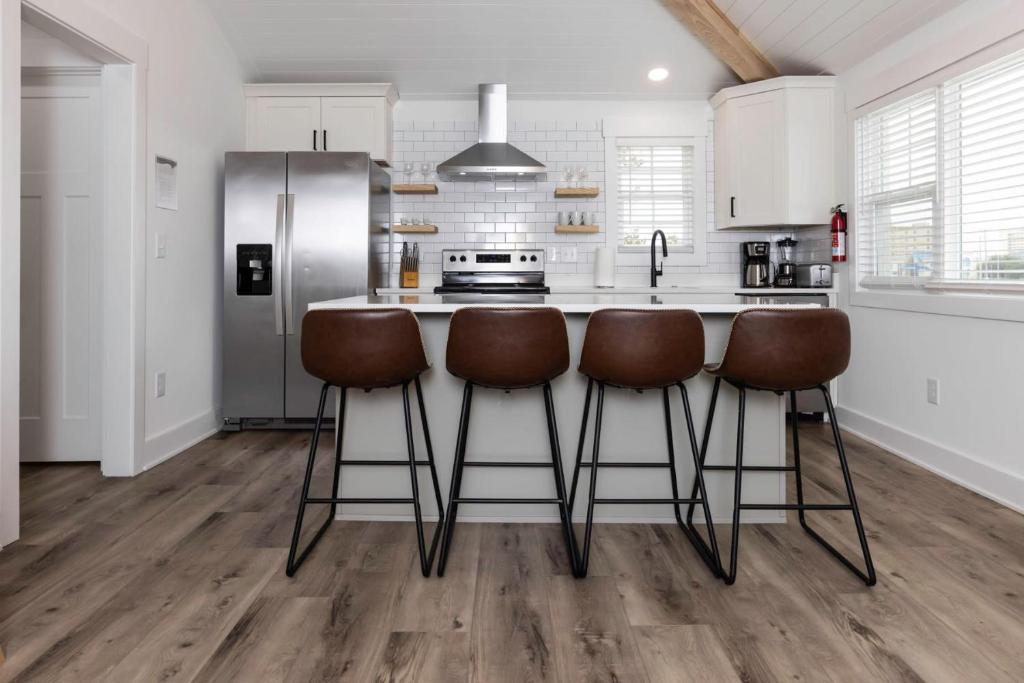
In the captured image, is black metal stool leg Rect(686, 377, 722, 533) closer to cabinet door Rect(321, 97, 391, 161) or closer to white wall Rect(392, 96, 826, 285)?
white wall Rect(392, 96, 826, 285)

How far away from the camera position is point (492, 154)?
465cm

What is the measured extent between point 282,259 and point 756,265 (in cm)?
339

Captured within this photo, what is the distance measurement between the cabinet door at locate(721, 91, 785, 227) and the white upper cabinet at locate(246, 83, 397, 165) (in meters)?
2.56

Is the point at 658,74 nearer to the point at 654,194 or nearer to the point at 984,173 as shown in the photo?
the point at 654,194

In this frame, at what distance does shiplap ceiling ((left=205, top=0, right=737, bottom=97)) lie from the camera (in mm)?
4172

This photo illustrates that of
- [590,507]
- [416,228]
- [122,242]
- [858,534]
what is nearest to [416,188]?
[416,228]

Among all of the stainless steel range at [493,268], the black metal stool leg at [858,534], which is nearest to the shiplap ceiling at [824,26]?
the stainless steel range at [493,268]

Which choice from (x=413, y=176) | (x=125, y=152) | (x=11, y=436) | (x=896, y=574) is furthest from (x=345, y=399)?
(x=413, y=176)

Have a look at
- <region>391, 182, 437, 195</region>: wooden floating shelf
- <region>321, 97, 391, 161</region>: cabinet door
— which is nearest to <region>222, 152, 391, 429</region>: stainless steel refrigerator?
<region>321, 97, 391, 161</region>: cabinet door

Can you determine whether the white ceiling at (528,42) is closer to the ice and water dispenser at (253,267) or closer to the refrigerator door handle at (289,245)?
the refrigerator door handle at (289,245)

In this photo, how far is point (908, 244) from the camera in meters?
3.69

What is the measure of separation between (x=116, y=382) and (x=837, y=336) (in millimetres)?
3282

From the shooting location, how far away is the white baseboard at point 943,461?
2.82m

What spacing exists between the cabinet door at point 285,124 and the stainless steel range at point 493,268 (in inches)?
50.7
